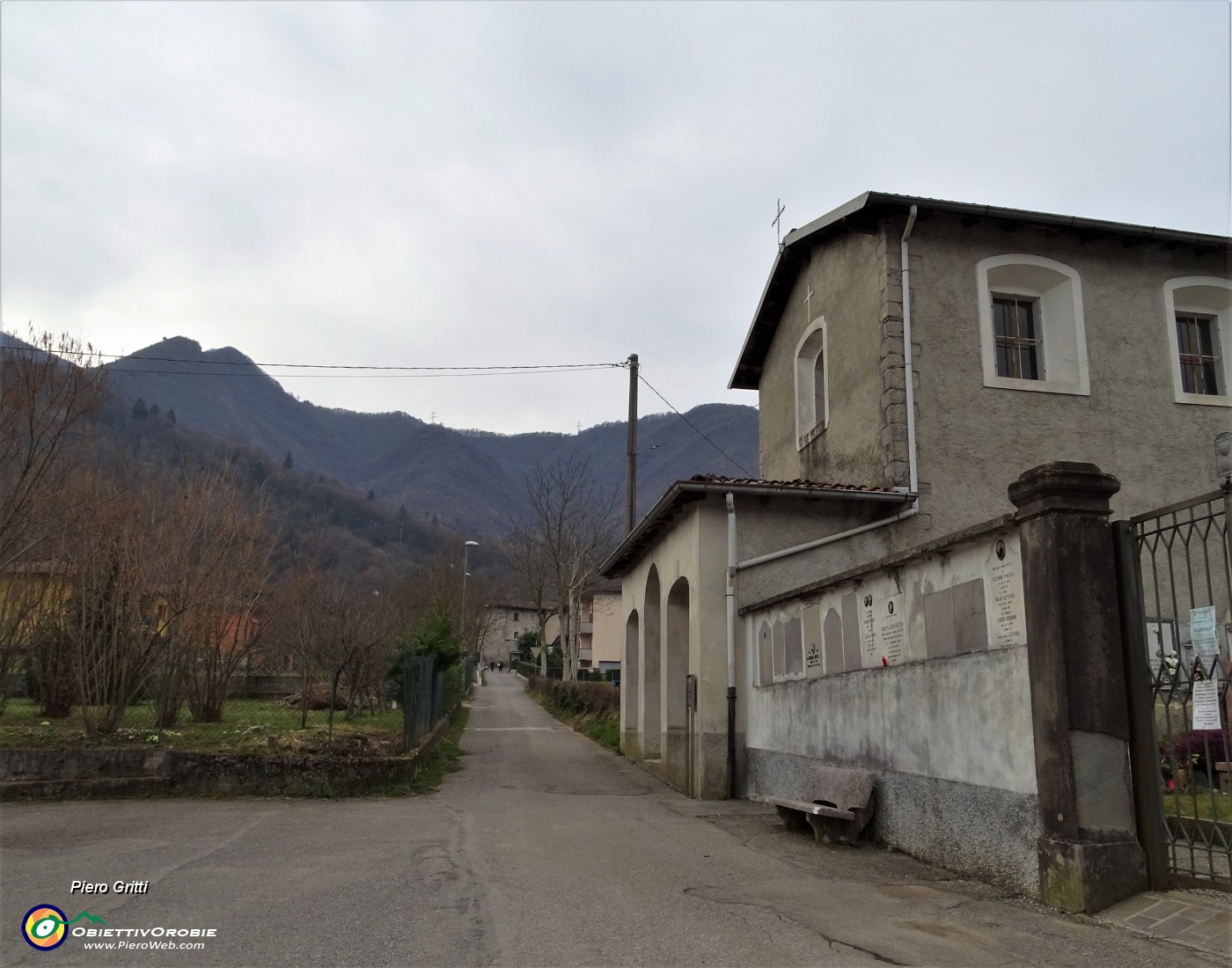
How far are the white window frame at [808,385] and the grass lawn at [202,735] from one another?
848 centimetres

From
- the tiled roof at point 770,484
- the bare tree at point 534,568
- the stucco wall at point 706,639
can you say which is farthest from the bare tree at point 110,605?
the bare tree at point 534,568

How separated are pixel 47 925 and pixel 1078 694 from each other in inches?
245

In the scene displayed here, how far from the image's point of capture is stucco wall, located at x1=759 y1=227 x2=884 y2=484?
13.4 meters

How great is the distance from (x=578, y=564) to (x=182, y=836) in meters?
29.7

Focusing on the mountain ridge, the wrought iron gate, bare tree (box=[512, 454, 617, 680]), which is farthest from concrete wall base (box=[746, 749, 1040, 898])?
the mountain ridge

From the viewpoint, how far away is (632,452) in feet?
78.1

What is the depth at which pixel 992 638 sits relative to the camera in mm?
6566

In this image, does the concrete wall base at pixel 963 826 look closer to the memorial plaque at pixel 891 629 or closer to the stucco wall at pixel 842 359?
the memorial plaque at pixel 891 629

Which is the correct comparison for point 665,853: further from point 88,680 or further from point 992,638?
point 88,680

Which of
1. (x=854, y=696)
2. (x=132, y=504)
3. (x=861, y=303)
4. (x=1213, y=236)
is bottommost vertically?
(x=854, y=696)

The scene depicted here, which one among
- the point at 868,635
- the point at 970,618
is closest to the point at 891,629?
the point at 868,635

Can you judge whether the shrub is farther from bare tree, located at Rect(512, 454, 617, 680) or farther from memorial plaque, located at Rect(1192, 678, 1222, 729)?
memorial plaque, located at Rect(1192, 678, 1222, 729)

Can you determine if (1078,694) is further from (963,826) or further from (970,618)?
(963,826)

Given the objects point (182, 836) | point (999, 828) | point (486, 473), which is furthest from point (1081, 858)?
point (486, 473)
